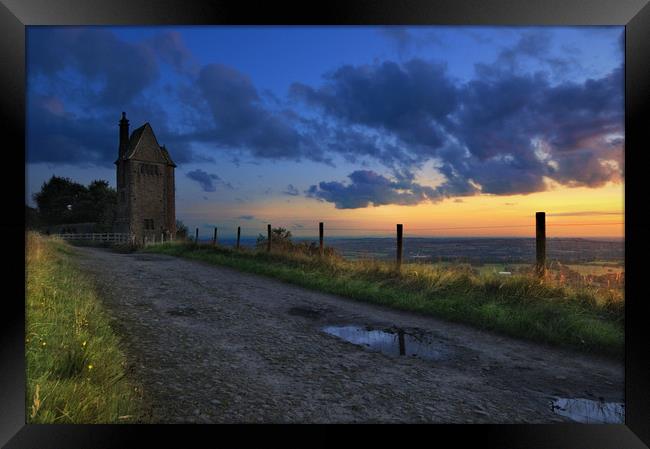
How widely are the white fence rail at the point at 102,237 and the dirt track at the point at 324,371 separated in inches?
593

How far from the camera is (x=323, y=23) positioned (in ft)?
9.32

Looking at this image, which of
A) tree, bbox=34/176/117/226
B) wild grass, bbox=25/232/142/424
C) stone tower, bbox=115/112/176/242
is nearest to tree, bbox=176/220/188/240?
stone tower, bbox=115/112/176/242

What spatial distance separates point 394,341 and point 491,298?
2.49m

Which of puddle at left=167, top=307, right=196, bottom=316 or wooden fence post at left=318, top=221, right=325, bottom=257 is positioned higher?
wooden fence post at left=318, top=221, right=325, bottom=257

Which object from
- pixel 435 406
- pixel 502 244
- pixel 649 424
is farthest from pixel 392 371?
pixel 502 244

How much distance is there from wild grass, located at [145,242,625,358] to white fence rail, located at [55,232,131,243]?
13.4 meters

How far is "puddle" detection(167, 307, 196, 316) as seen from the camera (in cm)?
533

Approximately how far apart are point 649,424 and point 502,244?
480 cm

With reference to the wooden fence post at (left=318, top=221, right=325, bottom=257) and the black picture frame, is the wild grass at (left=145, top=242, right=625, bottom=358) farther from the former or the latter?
the black picture frame

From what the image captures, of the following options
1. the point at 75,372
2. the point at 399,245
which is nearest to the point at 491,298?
the point at 399,245

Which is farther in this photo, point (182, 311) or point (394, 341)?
point (182, 311)

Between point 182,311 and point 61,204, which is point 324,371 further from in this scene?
point 61,204

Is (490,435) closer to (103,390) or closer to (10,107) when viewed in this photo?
(103,390)

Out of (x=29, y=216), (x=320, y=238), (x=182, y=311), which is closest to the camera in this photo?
(x=29, y=216)
